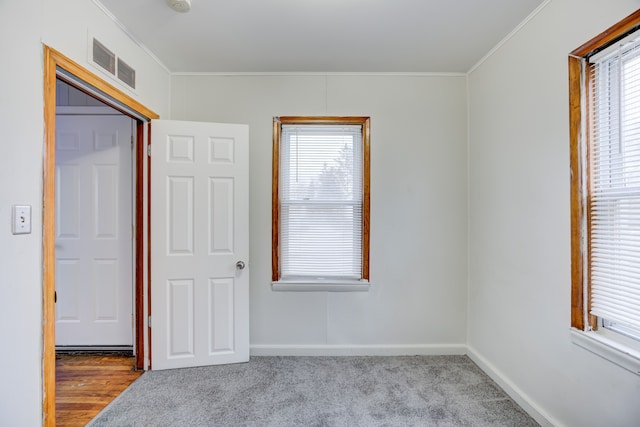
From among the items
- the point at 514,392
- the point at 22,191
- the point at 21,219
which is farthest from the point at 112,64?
the point at 514,392

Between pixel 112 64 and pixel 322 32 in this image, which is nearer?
pixel 112 64

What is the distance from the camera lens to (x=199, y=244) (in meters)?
2.44

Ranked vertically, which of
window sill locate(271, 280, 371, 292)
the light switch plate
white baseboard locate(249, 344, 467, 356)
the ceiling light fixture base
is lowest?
white baseboard locate(249, 344, 467, 356)

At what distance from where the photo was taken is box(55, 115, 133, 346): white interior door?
2.70m

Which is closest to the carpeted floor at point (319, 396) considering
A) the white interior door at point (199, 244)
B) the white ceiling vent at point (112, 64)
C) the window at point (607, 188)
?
the white interior door at point (199, 244)

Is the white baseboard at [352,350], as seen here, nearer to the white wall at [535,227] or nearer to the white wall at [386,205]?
the white wall at [386,205]

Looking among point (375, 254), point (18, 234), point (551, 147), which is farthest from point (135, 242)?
point (551, 147)

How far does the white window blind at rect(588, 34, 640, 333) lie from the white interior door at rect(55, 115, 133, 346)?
345cm

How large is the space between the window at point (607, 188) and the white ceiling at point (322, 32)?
62 centimetres

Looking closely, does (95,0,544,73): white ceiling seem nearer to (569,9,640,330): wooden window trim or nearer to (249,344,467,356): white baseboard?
(569,9,640,330): wooden window trim

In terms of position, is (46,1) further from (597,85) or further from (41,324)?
(597,85)

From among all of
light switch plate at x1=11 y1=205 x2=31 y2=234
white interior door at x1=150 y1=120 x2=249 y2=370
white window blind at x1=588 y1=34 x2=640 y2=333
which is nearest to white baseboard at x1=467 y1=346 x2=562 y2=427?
white window blind at x1=588 y1=34 x2=640 y2=333

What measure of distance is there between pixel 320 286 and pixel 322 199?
0.81 m

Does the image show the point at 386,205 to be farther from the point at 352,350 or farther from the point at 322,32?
the point at 322,32
